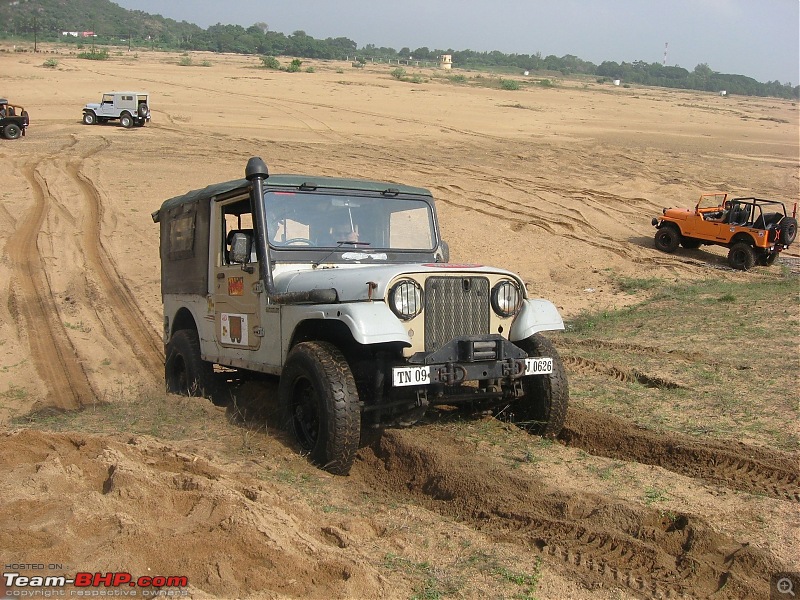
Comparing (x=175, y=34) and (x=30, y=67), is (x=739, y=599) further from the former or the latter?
(x=175, y=34)

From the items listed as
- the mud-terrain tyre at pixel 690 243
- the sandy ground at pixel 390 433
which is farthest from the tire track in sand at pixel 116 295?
the mud-terrain tyre at pixel 690 243


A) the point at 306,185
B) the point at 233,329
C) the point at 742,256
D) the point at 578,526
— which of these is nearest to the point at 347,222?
the point at 306,185

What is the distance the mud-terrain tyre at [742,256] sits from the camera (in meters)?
18.8

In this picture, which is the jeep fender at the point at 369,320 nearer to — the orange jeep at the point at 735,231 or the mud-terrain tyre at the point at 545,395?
the mud-terrain tyre at the point at 545,395

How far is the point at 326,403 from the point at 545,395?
1889 millimetres

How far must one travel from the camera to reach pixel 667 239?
20391 millimetres

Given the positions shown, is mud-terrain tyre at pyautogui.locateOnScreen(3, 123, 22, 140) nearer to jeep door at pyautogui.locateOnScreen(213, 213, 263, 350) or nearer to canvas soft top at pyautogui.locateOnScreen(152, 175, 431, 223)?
canvas soft top at pyautogui.locateOnScreen(152, 175, 431, 223)

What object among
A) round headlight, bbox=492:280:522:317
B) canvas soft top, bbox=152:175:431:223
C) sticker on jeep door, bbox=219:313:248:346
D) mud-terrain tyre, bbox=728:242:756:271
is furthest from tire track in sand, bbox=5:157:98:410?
mud-terrain tyre, bbox=728:242:756:271

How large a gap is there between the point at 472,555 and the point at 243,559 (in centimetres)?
129

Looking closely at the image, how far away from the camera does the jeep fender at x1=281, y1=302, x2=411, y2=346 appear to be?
570 cm

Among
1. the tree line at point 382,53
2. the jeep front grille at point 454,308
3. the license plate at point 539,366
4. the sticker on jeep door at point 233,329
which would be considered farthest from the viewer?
the tree line at point 382,53

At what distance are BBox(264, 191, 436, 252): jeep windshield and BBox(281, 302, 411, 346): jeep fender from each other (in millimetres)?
1136

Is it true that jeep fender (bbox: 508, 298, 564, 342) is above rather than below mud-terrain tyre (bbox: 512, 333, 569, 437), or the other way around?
above

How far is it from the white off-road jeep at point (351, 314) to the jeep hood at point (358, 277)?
1 centimetres
